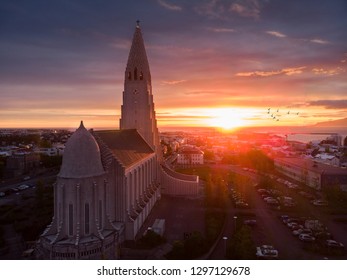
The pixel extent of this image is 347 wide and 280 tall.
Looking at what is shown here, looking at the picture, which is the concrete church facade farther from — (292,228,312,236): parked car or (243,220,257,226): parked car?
(292,228,312,236): parked car

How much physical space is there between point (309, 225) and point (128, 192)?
10101 millimetres

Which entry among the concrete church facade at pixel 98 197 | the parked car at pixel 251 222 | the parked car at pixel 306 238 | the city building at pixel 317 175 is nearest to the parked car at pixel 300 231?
the parked car at pixel 306 238

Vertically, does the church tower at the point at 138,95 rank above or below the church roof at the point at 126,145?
above

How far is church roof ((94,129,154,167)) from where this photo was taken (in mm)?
17328

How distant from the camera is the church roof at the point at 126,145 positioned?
1733 cm

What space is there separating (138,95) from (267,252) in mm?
16512

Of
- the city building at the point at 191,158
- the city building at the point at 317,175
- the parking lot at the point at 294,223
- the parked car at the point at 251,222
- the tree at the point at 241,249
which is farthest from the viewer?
the city building at the point at 191,158

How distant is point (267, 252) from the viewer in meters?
13.8

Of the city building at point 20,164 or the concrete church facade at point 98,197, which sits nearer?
the concrete church facade at point 98,197

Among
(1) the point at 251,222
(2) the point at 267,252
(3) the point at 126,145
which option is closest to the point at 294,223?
(1) the point at 251,222

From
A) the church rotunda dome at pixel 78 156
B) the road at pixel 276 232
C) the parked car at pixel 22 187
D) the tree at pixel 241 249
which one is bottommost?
the parked car at pixel 22 187

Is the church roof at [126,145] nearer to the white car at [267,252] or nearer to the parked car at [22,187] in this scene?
the white car at [267,252]

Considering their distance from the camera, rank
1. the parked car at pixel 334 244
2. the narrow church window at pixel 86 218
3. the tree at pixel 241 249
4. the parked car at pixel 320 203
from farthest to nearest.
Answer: the parked car at pixel 320 203, the parked car at pixel 334 244, the narrow church window at pixel 86 218, the tree at pixel 241 249

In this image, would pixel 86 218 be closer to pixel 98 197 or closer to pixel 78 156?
pixel 98 197
